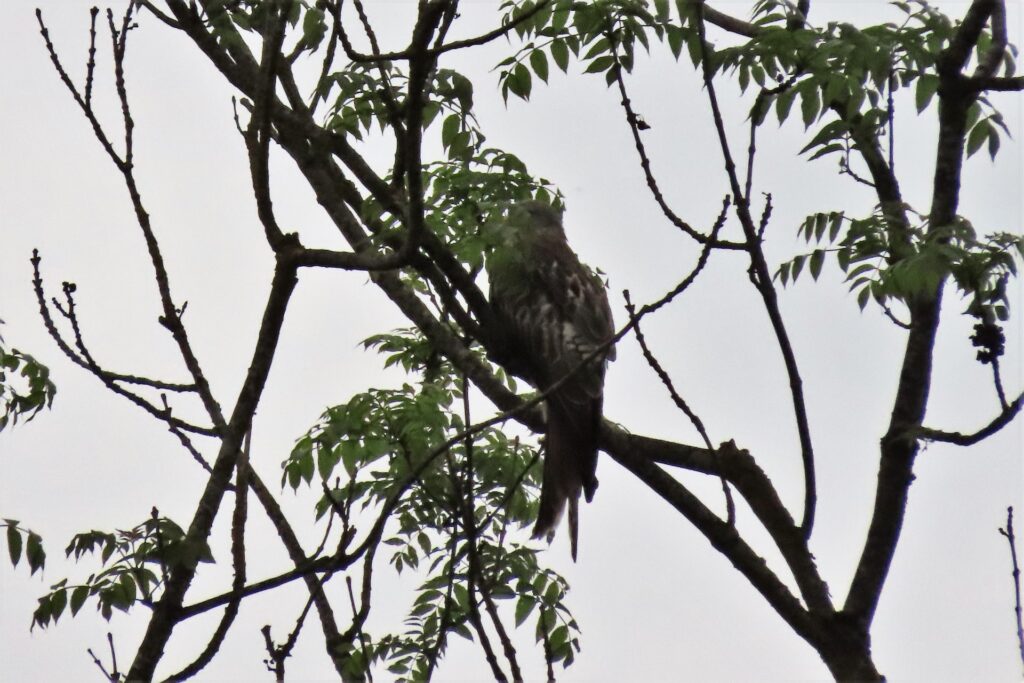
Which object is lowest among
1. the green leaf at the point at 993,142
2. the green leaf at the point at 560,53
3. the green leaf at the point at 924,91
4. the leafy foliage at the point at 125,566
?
the leafy foliage at the point at 125,566

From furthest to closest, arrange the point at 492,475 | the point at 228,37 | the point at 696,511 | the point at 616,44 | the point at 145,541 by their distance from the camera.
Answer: the point at 492,475
the point at 228,37
the point at 616,44
the point at 696,511
the point at 145,541

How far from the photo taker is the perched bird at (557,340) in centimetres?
573

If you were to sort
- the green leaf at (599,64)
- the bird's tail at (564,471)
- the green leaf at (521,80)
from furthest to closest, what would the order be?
the bird's tail at (564,471), the green leaf at (521,80), the green leaf at (599,64)

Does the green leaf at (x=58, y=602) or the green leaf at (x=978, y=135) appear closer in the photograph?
the green leaf at (x=58, y=602)

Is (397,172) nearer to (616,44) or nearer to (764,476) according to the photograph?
(616,44)

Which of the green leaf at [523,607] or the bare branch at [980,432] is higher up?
the bare branch at [980,432]

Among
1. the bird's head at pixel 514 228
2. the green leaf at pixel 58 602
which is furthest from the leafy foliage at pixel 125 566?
the bird's head at pixel 514 228

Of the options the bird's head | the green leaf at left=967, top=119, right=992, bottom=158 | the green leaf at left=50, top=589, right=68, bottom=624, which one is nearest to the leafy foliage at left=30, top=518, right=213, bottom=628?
the green leaf at left=50, top=589, right=68, bottom=624

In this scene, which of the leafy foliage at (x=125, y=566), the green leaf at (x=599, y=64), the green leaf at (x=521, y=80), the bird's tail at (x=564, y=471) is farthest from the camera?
the bird's tail at (x=564, y=471)

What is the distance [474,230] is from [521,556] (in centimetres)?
175

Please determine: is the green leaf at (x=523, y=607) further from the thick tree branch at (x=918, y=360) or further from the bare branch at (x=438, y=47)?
the bare branch at (x=438, y=47)

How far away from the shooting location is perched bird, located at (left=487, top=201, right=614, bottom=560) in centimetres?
573

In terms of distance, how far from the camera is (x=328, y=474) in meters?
5.39

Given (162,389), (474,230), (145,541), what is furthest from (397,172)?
(145,541)
